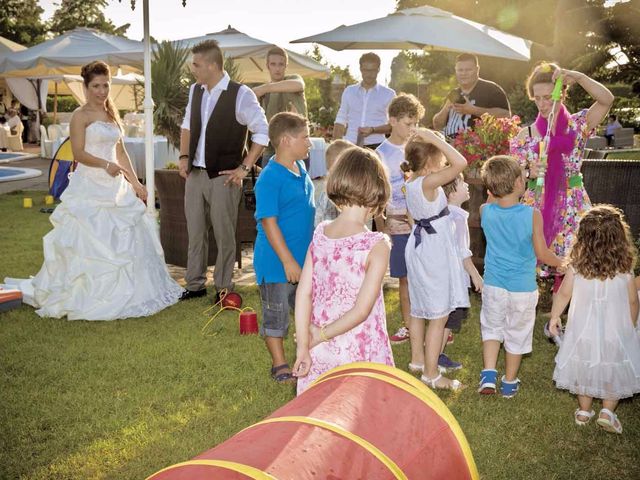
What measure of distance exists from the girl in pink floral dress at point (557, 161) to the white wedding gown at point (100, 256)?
3.49 m

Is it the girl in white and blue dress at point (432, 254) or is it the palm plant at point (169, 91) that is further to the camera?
the palm plant at point (169, 91)

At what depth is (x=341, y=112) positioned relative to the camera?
25.6 feet

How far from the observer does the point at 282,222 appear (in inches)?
168

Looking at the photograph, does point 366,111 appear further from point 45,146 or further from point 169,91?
point 45,146

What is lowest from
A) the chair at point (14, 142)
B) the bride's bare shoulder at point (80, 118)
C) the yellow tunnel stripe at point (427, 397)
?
the chair at point (14, 142)

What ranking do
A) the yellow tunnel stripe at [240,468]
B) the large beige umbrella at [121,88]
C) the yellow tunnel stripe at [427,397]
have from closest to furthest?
the yellow tunnel stripe at [240,468] → the yellow tunnel stripe at [427,397] → the large beige umbrella at [121,88]

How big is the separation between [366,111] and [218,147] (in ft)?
6.61

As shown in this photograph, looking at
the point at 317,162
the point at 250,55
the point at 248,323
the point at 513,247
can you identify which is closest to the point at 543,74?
the point at 513,247

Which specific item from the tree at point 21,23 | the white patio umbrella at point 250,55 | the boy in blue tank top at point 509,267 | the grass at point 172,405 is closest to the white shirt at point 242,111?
the grass at point 172,405

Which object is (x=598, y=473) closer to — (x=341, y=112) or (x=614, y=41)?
(x=341, y=112)

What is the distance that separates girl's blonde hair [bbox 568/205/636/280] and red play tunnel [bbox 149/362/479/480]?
187cm

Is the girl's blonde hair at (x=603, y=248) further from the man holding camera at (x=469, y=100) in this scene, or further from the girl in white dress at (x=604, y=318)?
the man holding camera at (x=469, y=100)

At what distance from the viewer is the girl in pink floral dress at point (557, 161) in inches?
207

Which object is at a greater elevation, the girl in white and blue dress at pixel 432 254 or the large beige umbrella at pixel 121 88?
the large beige umbrella at pixel 121 88
